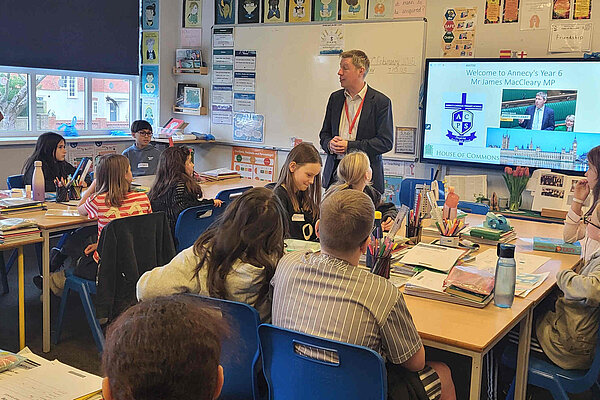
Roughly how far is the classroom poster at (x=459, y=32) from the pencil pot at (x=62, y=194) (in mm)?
3097

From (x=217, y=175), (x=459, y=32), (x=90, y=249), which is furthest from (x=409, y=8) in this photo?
(x=90, y=249)

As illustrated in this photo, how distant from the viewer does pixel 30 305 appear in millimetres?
4188

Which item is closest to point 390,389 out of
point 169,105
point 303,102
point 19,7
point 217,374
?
point 217,374

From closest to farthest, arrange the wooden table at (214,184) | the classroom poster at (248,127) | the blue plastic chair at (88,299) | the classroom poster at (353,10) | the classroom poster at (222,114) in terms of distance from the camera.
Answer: the blue plastic chair at (88,299) < the wooden table at (214,184) < the classroom poster at (353,10) < the classroom poster at (248,127) < the classroom poster at (222,114)

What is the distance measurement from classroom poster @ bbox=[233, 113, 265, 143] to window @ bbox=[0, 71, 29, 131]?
Answer: 1.95 meters

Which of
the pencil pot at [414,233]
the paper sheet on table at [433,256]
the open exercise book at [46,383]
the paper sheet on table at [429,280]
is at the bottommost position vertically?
the open exercise book at [46,383]

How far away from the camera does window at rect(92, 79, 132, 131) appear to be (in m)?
6.39

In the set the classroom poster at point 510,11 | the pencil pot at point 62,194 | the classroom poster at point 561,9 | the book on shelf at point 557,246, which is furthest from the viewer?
the classroom poster at point 510,11

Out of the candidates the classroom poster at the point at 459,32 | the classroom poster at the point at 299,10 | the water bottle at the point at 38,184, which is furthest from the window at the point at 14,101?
the classroom poster at the point at 459,32

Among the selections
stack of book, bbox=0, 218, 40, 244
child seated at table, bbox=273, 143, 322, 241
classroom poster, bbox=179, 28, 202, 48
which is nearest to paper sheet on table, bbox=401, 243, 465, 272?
child seated at table, bbox=273, 143, 322, 241

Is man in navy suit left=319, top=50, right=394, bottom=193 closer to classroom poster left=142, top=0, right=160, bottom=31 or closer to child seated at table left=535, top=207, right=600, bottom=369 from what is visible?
child seated at table left=535, top=207, right=600, bottom=369

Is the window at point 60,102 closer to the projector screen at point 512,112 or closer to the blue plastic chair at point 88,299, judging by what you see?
the blue plastic chair at point 88,299

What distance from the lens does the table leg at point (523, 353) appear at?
7.63 ft

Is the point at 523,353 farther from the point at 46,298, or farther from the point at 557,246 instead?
the point at 46,298
